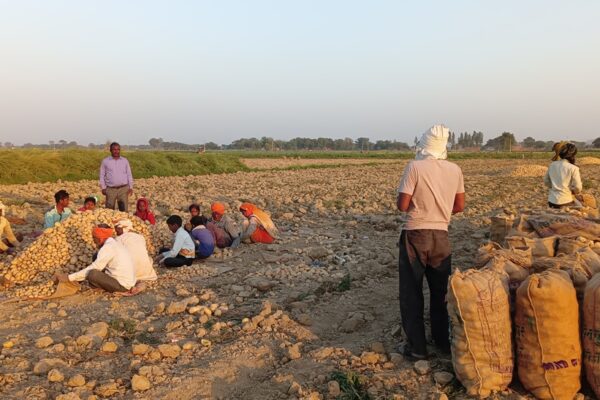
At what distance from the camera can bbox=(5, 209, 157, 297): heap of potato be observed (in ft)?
22.0

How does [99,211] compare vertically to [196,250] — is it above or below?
above

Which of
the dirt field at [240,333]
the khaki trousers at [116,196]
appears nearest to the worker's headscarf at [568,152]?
the dirt field at [240,333]

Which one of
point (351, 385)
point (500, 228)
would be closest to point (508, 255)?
point (351, 385)

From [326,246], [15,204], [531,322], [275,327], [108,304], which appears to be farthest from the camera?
[15,204]

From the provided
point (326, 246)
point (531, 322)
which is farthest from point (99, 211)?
point (531, 322)

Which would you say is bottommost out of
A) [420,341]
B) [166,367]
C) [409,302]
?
[166,367]

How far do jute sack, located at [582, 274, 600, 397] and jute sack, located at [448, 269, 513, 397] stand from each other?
423mm

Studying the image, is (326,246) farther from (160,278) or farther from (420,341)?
(420,341)

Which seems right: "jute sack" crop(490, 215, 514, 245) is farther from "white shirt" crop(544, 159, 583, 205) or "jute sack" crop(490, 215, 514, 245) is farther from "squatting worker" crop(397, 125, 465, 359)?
"squatting worker" crop(397, 125, 465, 359)

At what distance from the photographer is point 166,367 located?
4.05 meters

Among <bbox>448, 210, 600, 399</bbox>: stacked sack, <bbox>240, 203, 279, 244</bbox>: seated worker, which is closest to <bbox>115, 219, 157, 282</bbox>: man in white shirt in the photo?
<bbox>240, 203, 279, 244</bbox>: seated worker

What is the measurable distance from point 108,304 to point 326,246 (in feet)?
11.5

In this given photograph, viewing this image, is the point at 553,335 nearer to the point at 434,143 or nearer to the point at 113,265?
the point at 434,143

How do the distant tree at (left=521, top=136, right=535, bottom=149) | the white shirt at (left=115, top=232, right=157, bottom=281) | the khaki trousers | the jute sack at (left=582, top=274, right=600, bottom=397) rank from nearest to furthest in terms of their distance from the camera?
the jute sack at (left=582, top=274, right=600, bottom=397) → the white shirt at (left=115, top=232, right=157, bottom=281) → the khaki trousers → the distant tree at (left=521, top=136, right=535, bottom=149)
